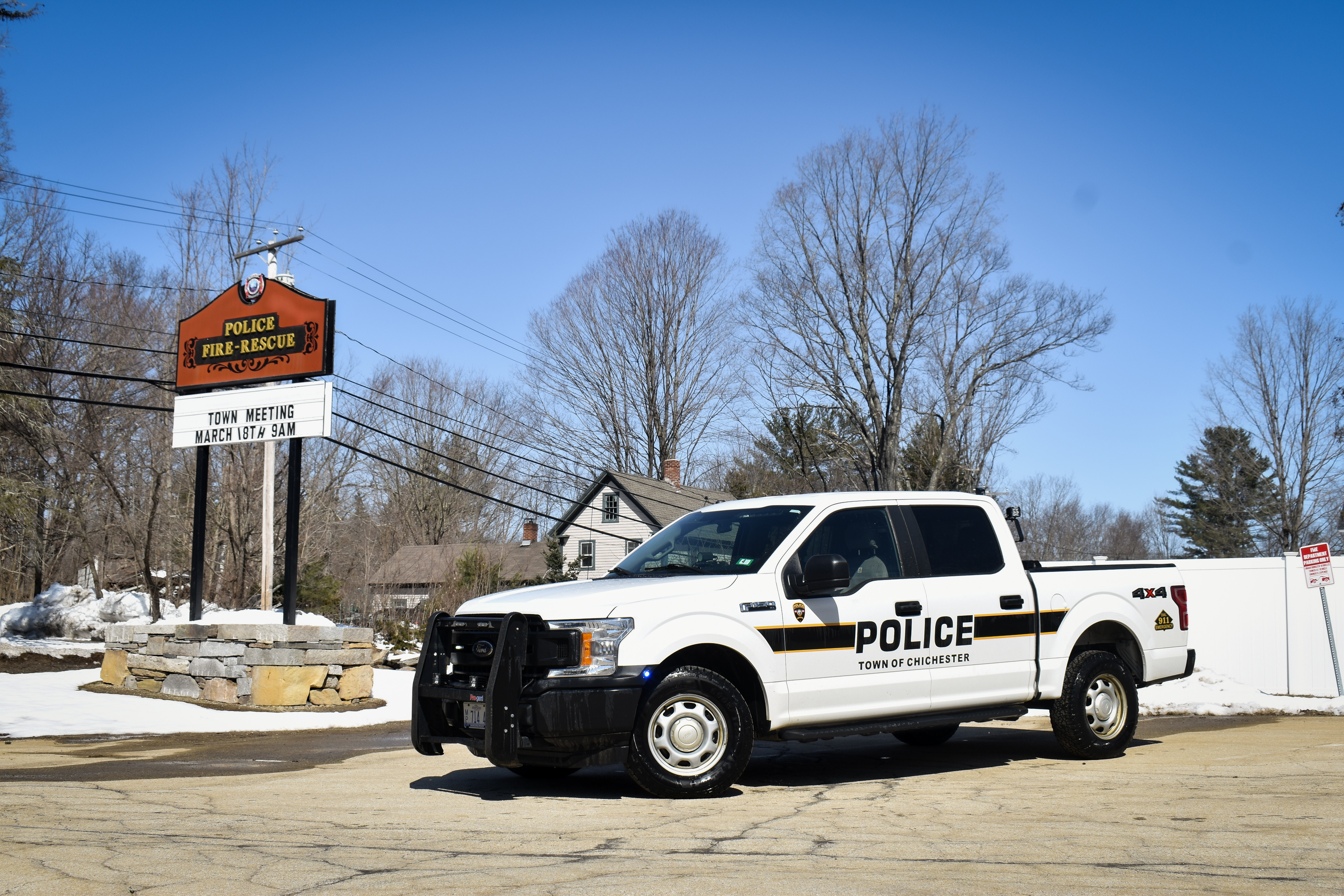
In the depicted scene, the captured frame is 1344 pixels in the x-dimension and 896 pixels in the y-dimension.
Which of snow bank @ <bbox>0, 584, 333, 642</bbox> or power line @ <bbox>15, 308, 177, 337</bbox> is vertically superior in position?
power line @ <bbox>15, 308, 177, 337</bbox>

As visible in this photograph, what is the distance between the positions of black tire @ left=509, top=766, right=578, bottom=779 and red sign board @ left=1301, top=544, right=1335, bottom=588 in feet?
40.8

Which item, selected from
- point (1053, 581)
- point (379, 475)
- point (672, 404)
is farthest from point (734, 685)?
point (379, 475)

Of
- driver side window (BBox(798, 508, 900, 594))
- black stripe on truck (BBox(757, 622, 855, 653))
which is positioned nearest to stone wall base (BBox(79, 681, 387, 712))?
driver side window (BBox(798, 508, 900, 594))

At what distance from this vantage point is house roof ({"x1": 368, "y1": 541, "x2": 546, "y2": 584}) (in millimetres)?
51281

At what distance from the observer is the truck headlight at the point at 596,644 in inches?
264

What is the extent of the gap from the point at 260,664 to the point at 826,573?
10252 mm

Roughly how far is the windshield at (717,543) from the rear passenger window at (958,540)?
3.32ft

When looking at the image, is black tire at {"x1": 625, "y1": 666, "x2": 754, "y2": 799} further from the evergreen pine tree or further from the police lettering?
the evergreen pine tree

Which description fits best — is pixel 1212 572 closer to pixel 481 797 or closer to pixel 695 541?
pixel 695 541

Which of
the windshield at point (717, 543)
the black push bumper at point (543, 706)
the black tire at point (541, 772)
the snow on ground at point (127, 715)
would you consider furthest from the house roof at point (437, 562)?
the black push bumper at point (543, 706)

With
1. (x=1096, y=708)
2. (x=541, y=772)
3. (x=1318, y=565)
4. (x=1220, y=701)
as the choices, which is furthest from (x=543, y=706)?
(x=1318, y=565)

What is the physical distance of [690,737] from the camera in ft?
22.5

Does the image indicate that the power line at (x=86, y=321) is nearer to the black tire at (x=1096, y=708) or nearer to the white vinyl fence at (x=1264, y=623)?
the white vinyl fence at (x=1264, y=623)

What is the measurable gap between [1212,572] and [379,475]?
4491 cm
